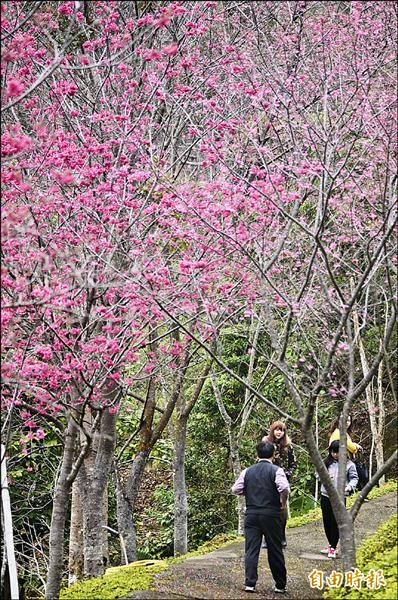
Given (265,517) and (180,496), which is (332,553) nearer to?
(265,517)

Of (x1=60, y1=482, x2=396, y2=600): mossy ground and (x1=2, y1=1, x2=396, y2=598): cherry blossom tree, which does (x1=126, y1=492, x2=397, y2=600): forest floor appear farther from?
(x1=2, y1=1, x2=396, y2=598): cherry blossom tree

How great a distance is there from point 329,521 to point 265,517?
55.2 inches

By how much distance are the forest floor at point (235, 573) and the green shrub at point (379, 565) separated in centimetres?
48

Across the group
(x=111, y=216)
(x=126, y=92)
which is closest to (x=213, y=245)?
(x=111, y=216)

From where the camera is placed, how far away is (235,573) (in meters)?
6.88

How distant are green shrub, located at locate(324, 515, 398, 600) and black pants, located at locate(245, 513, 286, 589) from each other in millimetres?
476

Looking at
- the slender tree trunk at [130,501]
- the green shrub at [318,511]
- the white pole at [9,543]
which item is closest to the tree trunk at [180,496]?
the slender tree trunk at [130,501]

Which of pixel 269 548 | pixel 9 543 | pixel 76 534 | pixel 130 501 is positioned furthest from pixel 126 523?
pixel 9 543

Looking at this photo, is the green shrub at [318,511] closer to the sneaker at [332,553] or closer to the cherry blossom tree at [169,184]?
the sneaker at [332,553]

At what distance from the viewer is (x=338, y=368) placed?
12.6 m

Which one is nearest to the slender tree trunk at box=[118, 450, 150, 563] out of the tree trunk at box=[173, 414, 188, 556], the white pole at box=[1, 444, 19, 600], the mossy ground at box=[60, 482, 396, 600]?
the tree trunk at box=[173, 414, 188, 556]

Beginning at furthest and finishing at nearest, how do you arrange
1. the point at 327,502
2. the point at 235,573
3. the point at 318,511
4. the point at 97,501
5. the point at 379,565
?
the point at 318,511 < the point at 97,501 < the point at 327,502 < the point at 235,573 < the point at 379,565

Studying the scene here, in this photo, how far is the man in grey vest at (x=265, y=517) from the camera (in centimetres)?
614

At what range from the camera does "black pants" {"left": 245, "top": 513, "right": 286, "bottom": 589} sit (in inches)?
241
